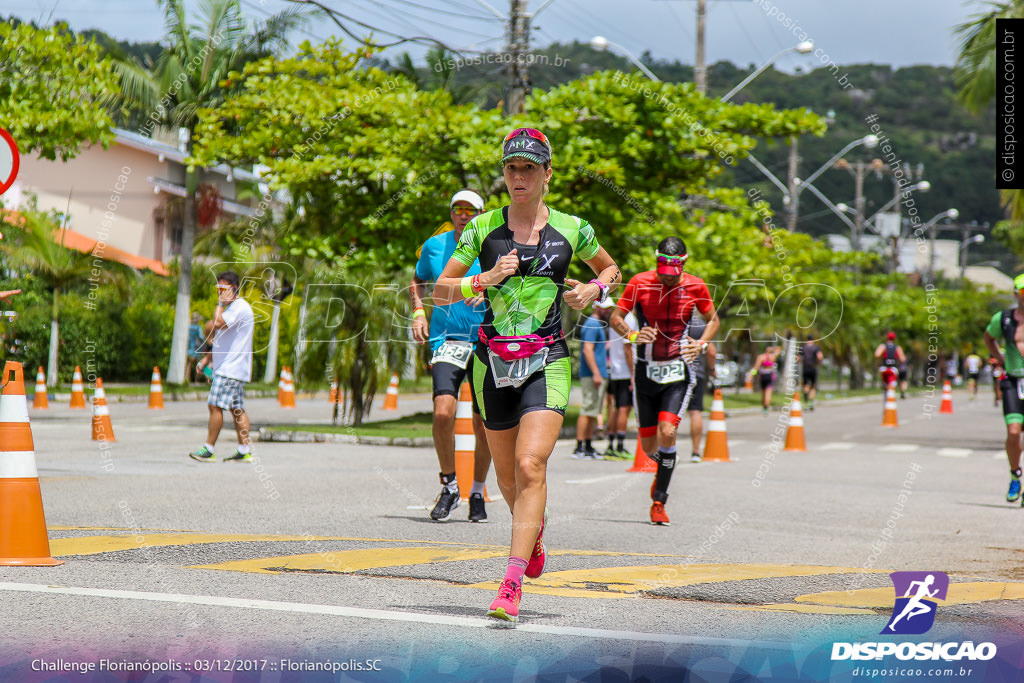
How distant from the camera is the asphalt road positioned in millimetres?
4172

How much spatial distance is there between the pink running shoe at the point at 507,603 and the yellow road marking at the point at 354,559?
145 cm

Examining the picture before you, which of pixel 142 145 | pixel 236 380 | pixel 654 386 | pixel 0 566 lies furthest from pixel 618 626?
pixel 142 145

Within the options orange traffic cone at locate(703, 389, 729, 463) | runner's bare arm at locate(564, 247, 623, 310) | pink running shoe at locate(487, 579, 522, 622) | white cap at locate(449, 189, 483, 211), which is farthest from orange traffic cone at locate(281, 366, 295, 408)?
pink running shoe at locate(487, 579, 522, 622)

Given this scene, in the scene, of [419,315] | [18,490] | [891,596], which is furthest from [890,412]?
[18,490]

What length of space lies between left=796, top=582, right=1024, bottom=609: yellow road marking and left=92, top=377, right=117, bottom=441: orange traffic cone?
10870mm

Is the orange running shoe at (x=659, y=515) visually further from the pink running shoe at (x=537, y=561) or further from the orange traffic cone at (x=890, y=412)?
the orange traffic cone at (x=890, y=412)

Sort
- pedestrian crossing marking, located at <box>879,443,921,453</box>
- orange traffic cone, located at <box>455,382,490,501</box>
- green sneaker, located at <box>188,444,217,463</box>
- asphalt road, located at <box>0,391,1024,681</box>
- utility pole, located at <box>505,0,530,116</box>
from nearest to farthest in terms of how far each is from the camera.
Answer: asphalt road, located at <box>0,391,1024,681</box> < orange traffic cone, located at <box>455,382,490,501</box> < green sneaker, located at <box>188,444,217,463</box> < pedestrian crossing marking, located at <box>879,443,921,453</box> < utility pole, located at <box>505,0,530,116</box>

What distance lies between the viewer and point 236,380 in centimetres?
1271

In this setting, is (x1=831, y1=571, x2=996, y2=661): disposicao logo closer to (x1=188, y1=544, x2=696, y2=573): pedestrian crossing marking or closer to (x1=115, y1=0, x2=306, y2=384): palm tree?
(x1=188, y1=544, x2=696, y2=573): pedestrian crossing marking

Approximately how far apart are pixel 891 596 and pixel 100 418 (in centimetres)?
1150

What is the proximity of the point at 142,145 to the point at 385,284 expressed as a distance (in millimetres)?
21122

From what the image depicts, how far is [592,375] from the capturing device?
15695mm

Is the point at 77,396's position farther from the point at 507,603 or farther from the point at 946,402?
the point at 946,402

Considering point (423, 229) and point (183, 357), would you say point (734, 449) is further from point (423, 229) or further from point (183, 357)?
point (183, 357)
